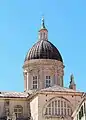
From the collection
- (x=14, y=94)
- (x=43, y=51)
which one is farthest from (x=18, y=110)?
(x=43, y=51)

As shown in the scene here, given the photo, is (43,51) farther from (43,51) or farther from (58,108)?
(58,108)

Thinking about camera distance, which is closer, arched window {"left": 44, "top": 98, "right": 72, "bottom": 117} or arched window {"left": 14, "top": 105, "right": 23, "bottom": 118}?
arched window {"left": 44, "top": 98, "right": 72, "bottom": 117}

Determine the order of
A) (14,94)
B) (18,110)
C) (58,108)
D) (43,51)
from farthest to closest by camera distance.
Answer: (43,51)
(14,94)
(18,110)
(58,108)

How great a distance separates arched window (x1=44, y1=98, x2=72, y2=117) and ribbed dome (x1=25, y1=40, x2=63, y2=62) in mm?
11902

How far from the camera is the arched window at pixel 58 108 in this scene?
6862 cm

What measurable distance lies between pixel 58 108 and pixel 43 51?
46.0 feet

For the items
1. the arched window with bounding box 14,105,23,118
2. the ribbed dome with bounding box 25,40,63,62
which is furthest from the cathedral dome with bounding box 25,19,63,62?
the arched window with bounding box 14,105,23,118

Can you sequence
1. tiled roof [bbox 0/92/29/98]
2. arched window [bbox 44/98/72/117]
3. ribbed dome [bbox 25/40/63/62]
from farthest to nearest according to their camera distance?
ribbed dome [bbox 25/40/63/62], tiled roof [bbox 0/92/29/98], arched window [bbox 44/98/72/117]

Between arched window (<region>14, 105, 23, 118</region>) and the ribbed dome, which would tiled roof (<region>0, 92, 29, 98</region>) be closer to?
arched window (<region>14, 105, 23, 118</region>)

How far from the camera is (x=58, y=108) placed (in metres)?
68.8

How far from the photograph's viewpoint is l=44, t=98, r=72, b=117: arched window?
68625 mm

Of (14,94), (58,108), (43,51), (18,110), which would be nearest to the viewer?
(58,108)

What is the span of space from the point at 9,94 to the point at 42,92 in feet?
30.2

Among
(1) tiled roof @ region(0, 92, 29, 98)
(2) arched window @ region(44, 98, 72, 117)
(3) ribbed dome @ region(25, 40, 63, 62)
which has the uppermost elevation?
(3) ribbed dome @ region(25, 40, 63, 62)
